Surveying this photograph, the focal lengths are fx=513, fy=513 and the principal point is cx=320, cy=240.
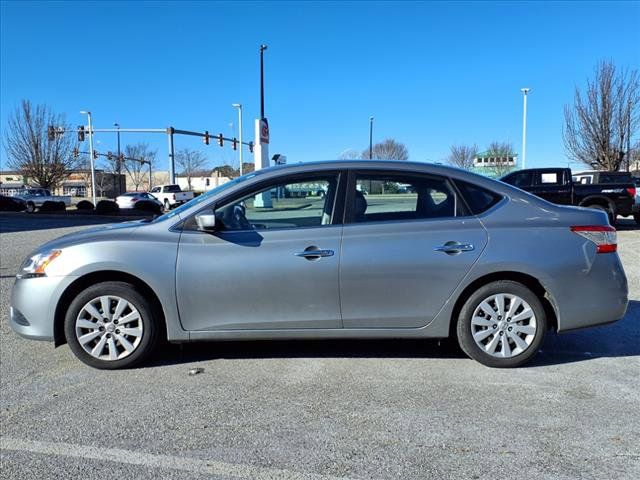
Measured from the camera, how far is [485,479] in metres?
2.71

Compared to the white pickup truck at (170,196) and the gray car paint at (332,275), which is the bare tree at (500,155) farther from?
the gray car paint at (332,275)

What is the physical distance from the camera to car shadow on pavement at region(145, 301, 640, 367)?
15.0 feet

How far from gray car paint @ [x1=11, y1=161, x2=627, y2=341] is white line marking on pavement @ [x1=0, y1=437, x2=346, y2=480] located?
1.22m

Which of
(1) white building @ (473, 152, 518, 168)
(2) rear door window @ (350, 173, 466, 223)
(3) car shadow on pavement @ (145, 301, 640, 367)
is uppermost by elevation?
(1) white building @ (473, 152, 518, 168)

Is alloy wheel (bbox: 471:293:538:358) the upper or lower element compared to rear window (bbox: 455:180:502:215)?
lower

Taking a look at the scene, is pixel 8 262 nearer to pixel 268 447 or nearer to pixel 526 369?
pixel 268 447

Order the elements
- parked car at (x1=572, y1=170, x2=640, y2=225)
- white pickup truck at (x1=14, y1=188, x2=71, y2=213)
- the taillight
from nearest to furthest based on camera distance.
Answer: the taillight → parked car at (x1=572, y1=170, x2=640, y2=225) → white pickup truck at (x1=14, y1=188, x2=71, y2=213)

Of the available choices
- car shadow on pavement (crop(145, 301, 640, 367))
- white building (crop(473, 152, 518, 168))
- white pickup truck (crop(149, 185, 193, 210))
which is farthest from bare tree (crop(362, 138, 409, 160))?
car shadow on pavement (crop(145, 301, 640, 367))

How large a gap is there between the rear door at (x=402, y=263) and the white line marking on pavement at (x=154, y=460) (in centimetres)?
155

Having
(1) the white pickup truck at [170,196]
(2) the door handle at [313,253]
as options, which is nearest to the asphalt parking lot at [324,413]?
(2) the door handle at [313,253]

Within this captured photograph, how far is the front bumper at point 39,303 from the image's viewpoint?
411cm

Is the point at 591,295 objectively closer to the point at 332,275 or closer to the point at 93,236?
the point at 332,275

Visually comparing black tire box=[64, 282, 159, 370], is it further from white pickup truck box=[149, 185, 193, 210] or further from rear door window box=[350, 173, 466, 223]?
white pickup truck box=[149, 185, 193, 210]

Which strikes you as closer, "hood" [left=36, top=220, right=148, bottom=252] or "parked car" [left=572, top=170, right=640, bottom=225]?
"hood" [left=36, top=220, right=148, bottom=252]
